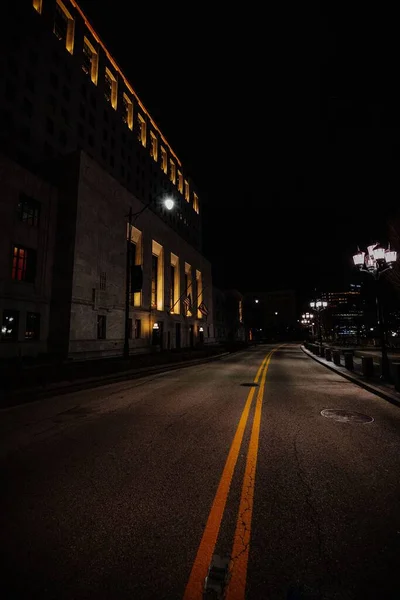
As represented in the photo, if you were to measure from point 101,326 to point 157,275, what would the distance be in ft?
59.1

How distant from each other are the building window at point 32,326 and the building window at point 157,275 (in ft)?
68.7

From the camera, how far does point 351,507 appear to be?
3.42m

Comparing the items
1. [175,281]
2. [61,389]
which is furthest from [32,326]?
[175,281]

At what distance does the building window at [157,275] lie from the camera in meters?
44.9

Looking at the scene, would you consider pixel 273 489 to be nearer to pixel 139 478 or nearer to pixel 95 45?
pixel 139 478

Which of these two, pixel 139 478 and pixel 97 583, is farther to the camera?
pixel 139 478

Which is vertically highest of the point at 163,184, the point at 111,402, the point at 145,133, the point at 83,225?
the point at 145,133

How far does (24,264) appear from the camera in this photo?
2428 centimetres

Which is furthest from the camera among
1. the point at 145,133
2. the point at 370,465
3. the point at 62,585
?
the point at 145,133

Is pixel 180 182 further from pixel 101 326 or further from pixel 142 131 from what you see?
pixel 101 326

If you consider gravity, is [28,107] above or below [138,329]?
above

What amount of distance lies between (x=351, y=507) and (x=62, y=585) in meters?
3.01

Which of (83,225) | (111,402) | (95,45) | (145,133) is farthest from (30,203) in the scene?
(145,133)

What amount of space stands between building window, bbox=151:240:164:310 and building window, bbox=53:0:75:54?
29347 millimetres
